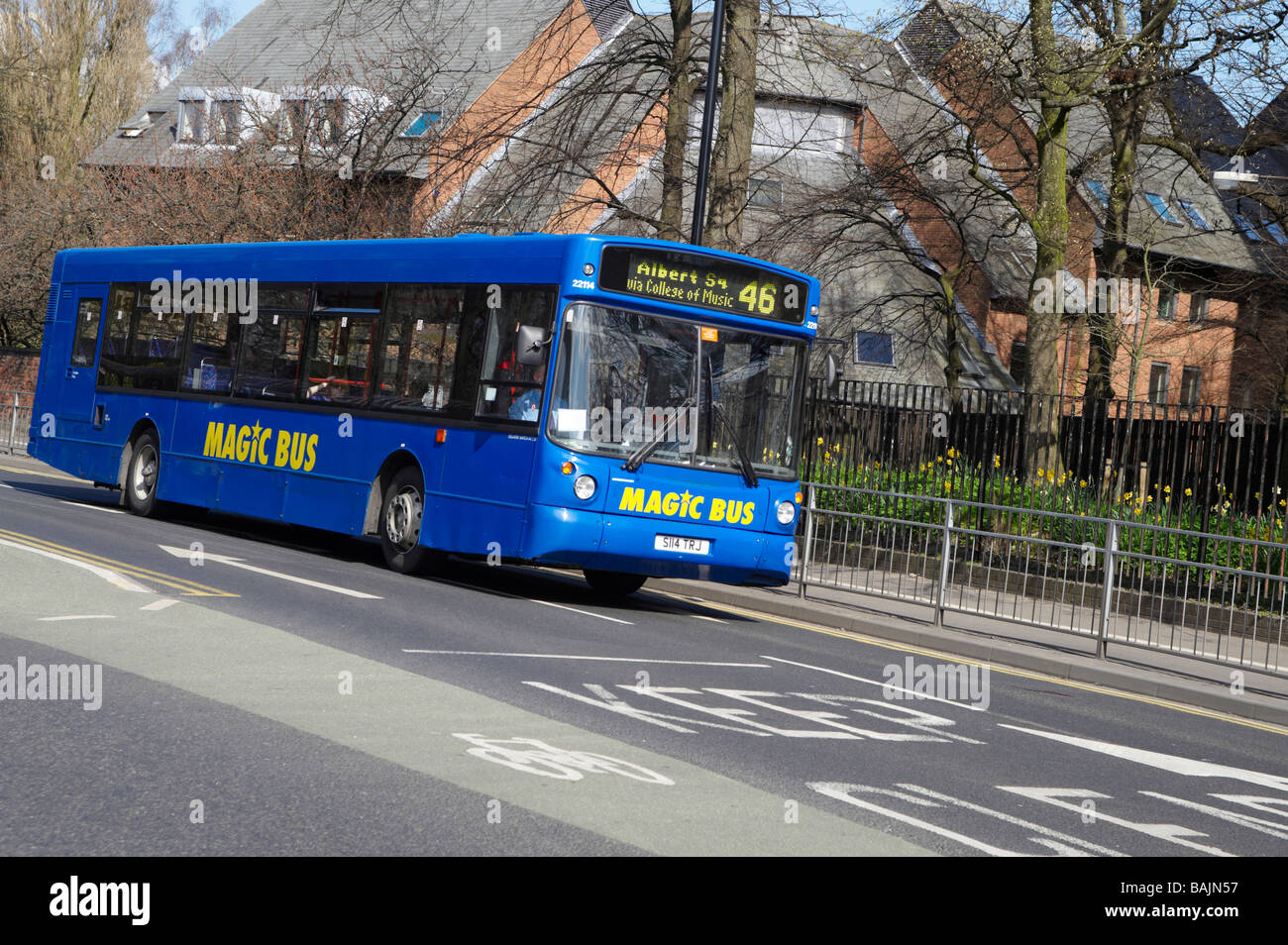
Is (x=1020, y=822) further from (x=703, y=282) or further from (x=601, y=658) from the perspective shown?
(x=703, y=282)

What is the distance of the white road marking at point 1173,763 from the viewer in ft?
28.2

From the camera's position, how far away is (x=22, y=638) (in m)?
8.83

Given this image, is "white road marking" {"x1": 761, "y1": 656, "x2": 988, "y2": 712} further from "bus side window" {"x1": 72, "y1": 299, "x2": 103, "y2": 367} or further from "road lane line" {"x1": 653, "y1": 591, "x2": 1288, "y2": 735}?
"bus side window" {"x1": 72, "y1": 299, "x2": 103, "y2": 367}

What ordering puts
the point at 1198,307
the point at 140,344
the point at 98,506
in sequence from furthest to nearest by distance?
the point at 1198,307
the point at 98,506
the point at 140,344

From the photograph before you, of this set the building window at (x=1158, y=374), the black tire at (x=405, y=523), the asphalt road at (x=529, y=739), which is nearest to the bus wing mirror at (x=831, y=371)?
the asphalt road at (x=529, y=739)

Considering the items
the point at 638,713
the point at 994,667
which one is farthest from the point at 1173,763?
the point at 994,667

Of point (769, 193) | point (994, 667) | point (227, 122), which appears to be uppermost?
point (227, 122)

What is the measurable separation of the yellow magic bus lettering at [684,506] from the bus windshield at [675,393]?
0.29 metres

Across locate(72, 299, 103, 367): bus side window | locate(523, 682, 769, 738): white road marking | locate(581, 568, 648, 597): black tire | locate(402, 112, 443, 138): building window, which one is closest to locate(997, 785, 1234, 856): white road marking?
locate(523, 682, 769, 738): white road marking

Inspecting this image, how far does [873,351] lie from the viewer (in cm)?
3666

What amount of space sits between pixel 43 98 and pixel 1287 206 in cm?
3611

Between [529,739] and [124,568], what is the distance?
626 cm

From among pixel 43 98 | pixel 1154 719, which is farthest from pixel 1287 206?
pixel 43 98

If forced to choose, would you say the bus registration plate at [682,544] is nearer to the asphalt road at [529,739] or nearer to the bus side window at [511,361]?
the asphalt road at [529,739]
